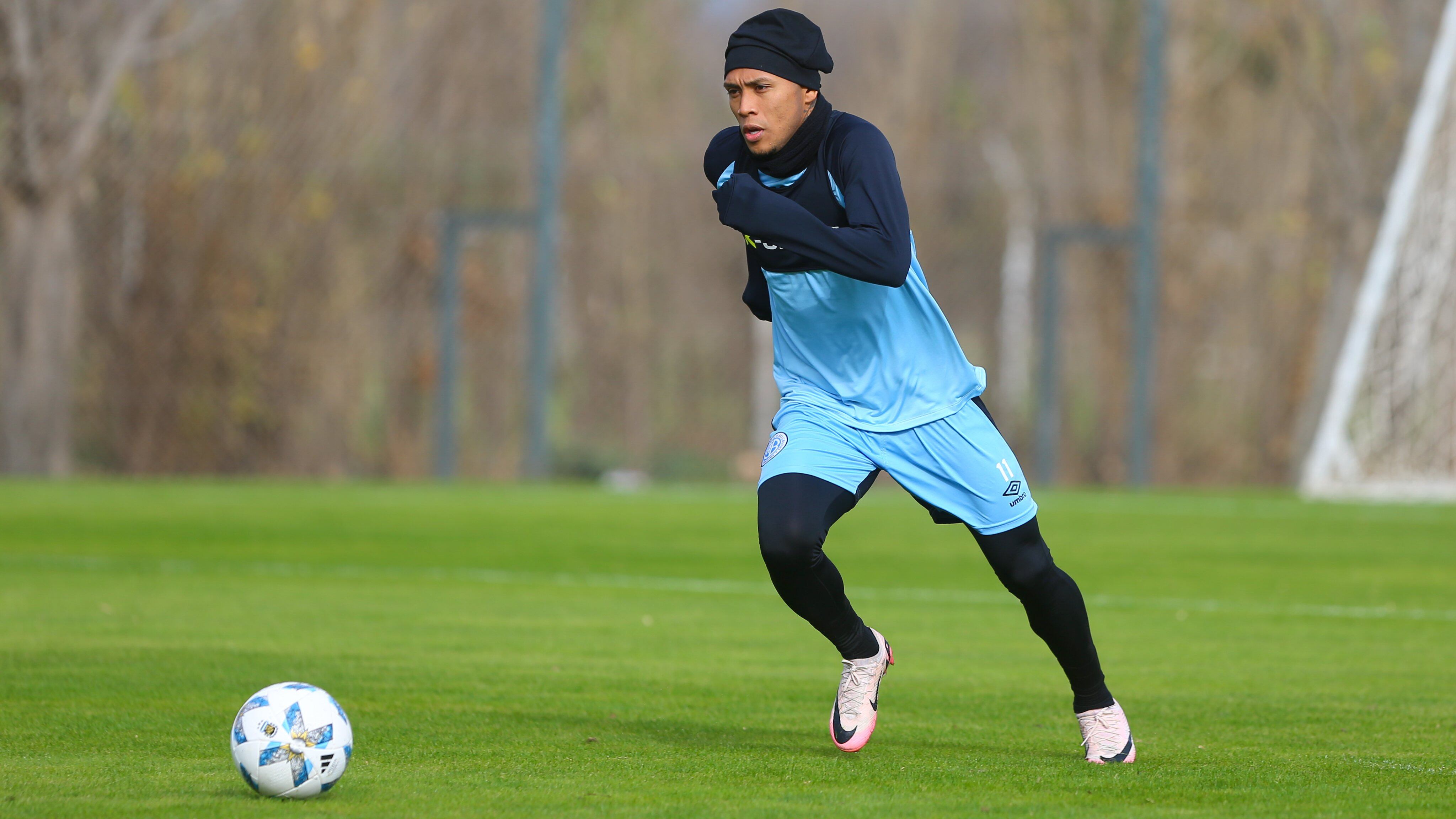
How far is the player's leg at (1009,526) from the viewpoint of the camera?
510 centimetres

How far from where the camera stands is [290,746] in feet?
14.3

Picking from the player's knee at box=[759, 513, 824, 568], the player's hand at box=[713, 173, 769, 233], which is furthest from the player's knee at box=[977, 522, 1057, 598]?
the player's hand at box=[713, 173, 769, 233]

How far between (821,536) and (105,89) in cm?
1283

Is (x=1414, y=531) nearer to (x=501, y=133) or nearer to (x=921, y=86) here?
(x=501, y=133)

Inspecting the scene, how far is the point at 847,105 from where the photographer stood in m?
20.3

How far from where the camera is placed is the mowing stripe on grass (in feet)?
28.9

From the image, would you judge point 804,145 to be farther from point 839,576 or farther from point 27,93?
point 27,93

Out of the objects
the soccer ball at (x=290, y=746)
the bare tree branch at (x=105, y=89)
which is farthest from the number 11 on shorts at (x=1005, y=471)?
the bare tree branch at (x=105, y=89)

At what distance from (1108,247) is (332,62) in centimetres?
→ 714

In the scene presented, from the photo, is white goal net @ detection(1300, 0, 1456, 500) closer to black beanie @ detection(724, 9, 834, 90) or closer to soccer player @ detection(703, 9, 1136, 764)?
soccer player @ detection(703, 9, 1136, 764)

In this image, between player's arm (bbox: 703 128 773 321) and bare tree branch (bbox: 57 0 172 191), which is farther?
bare tree branch (bbox: 57 0 172 191)

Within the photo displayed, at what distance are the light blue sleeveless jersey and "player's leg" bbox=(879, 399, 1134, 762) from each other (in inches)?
3.0

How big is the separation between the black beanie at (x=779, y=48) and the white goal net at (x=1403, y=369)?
11510 mm

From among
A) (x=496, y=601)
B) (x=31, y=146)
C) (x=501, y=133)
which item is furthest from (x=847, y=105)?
(x=496, y=601)
